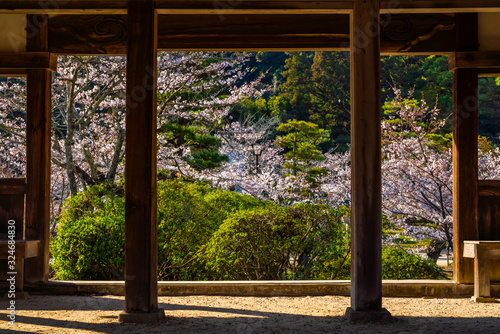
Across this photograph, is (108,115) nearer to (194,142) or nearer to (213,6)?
(194,142)

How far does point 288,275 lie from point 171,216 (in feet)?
5.16

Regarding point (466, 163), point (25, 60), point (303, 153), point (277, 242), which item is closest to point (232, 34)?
point (25, 60)

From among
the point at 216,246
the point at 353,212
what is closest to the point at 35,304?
the point at 216,246

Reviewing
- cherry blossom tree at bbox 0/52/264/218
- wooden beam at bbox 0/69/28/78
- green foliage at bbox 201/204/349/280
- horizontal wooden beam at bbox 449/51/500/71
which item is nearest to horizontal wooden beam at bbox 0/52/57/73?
wooden beam at bbox 0/69/28/78

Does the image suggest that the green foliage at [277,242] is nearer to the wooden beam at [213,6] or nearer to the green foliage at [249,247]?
the green foliage at [249,247]

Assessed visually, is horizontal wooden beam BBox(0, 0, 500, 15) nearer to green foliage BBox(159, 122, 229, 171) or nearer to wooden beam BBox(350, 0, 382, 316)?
wooden beam BBox(350, 0, 382, 316)

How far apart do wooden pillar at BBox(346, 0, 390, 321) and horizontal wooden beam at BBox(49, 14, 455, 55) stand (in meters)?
1.25

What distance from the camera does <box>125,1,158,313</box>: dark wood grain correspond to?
3443 millimetres

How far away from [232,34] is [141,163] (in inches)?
76.3

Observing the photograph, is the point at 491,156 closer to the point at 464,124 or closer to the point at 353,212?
the point at 464,124

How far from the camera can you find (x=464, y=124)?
15.3ft

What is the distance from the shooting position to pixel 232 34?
480 cm

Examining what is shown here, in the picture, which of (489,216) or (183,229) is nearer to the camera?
(489,216)

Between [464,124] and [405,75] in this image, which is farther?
[405,75]
